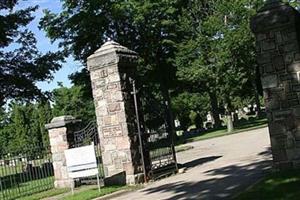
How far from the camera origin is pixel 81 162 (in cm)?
1468

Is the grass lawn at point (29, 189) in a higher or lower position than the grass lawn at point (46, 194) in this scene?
higher

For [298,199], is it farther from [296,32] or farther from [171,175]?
[171,175]

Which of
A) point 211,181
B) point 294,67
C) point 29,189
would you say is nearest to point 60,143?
point 29,189

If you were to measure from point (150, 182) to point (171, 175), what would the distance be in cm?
126

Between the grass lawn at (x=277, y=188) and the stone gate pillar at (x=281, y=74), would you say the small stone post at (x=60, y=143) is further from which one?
the grass lawn at (x=277, y=188)

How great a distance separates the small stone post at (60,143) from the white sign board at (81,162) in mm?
1963

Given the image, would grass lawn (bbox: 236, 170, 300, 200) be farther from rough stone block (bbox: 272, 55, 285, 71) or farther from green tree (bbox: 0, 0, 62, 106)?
green tree (bbox: 0, 0, 62, 106)

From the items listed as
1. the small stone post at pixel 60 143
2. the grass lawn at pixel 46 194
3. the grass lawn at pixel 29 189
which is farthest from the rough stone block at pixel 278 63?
the grass lawn at pixel 29 189

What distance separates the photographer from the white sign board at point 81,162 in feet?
47.5

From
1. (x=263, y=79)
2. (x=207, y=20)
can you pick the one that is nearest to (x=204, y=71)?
(x=207, y=20)

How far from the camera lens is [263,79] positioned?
12.3 metres

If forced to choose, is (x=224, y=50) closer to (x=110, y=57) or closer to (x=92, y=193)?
(x=110, y=57)

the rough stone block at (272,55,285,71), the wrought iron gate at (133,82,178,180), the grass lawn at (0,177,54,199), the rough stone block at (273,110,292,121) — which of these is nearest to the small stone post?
the grass lawn at (0,177,54,199)

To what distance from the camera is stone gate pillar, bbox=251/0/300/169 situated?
1200cm
